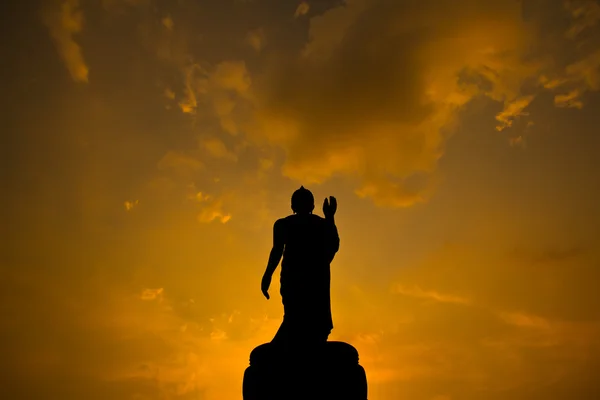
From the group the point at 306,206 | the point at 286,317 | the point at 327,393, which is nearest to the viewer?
the point at 327,393

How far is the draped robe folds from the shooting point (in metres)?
8.04

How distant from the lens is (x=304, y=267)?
27.5 feet

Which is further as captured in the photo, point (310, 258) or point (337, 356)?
point (310, 258)

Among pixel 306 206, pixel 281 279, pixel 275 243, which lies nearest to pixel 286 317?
pixel 281 279

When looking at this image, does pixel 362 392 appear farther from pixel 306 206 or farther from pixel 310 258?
pixel 306 206

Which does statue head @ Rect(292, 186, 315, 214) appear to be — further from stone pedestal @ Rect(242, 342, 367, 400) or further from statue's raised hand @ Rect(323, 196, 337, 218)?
stone pedestal @ Rect(242, 342, 367, 400)

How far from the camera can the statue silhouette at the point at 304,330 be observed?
7.39 m

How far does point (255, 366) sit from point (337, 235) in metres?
2.56

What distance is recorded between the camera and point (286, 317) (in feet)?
26.7

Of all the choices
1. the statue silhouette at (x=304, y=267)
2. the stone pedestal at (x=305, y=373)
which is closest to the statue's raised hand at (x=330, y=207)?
the statue silhouette at (x=304, y=267)

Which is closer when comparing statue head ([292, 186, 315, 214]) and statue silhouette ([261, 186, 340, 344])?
statue silhouette ([261, 186, 340, 344])

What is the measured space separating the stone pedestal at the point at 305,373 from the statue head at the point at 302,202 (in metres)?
2.28

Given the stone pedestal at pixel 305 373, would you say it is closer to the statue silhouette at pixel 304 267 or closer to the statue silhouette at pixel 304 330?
the statue silhouette at pixel 304 330

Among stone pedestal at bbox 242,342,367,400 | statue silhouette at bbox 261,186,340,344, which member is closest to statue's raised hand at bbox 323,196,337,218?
statue silhouette at bbox 261,186,340,344
